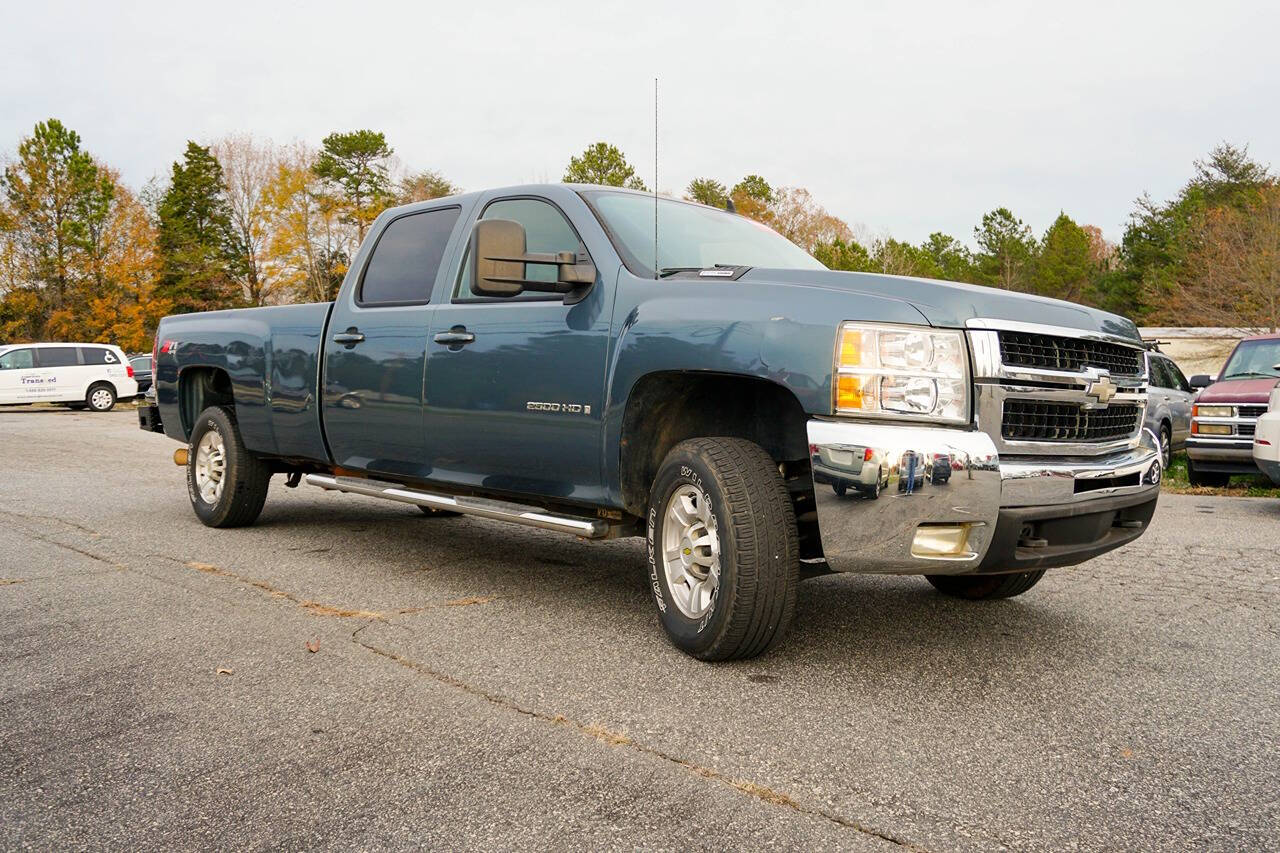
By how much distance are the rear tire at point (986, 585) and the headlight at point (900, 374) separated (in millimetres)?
1546

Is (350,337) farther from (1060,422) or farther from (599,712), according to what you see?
(1060,422)

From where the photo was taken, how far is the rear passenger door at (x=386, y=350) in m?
5.34

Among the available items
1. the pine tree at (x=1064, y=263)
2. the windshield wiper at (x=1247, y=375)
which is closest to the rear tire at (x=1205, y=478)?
the windshield wiper at (x=1247, y=375)

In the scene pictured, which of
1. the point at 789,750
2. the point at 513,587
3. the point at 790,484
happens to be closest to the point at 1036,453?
the point at 790,484

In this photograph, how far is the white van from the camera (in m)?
25.1

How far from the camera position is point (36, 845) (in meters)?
2.46

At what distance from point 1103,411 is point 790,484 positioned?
4.04ft

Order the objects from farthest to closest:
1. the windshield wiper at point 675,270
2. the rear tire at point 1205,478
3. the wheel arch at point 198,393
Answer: the rear tire at point 1205,478 → the wheel arch at point 198,393 → the windshield wiper at point 675,270

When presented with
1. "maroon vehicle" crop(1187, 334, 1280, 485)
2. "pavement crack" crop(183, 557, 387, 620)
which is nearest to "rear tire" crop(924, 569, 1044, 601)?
"pavement crack" crop(183, 557, 387, 620)

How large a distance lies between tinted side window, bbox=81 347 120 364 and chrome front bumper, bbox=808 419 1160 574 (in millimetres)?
26899

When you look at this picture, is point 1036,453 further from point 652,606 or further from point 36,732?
point 36,732

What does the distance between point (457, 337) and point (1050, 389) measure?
273cm

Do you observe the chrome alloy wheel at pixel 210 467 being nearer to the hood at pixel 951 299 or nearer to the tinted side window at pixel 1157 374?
the hood at pixel 951 299

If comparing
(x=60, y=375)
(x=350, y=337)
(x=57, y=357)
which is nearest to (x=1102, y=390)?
(x=350, y=337)
